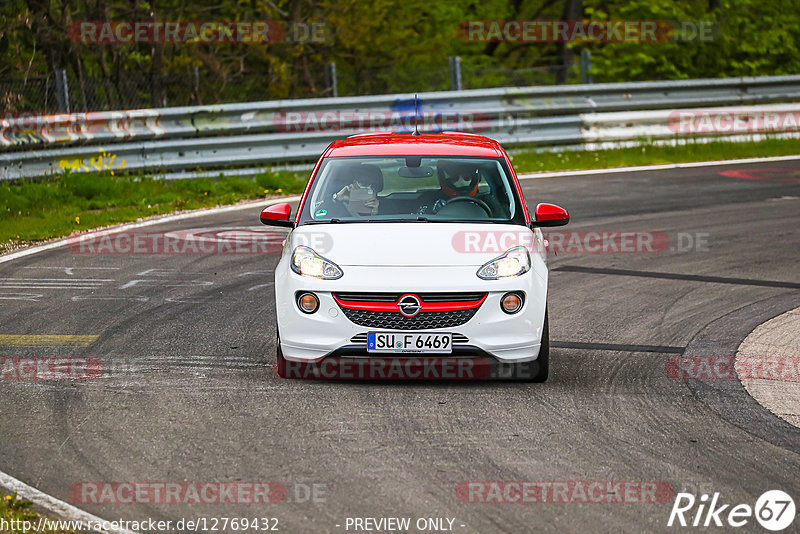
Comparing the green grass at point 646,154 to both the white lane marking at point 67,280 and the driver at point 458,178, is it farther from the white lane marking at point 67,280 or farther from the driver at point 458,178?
the driver at point 458,178

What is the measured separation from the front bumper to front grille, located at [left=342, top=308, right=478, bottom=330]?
1.2 inches

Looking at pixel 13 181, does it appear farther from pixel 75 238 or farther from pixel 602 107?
pixel 602 107

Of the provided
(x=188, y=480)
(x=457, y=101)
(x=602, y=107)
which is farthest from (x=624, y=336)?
(x=602, y=107)

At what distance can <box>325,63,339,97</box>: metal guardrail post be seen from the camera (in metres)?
19.6

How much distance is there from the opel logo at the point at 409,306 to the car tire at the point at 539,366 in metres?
0.78

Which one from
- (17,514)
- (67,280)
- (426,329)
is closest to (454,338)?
(426,329)

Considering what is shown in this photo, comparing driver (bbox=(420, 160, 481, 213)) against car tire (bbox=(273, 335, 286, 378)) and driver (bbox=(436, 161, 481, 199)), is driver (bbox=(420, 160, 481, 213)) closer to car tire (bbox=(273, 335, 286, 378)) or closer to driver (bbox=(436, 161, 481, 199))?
driver (bbox=(436, 161, 481, 199))

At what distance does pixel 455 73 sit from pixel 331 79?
2168 mm

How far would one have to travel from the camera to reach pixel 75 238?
13.2m

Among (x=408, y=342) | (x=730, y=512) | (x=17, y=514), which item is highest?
(x=408, y=342)

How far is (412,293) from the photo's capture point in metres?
6.97

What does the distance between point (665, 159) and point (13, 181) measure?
439 inches

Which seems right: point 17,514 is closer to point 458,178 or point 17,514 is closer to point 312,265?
point 312,265

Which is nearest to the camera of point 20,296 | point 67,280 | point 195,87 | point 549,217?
point 549,217
